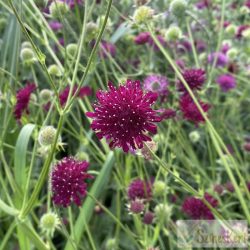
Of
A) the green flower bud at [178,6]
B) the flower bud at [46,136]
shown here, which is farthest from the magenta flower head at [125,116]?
the green flower bud at [178,6]

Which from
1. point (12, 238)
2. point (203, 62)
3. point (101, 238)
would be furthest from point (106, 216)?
point (203, 62)

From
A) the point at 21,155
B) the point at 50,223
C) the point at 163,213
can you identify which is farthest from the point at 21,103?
the point at 163,213

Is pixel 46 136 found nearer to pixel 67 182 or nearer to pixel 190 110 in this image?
pixel 67 182

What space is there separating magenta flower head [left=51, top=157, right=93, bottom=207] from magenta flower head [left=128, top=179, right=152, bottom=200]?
0.18m

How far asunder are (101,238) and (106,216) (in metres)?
0.06

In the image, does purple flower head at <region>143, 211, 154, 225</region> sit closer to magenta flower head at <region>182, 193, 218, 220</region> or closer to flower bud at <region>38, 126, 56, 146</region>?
magenta flower head at <region>182, 193, 218, 220</region>

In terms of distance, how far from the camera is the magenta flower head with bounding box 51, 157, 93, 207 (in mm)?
746

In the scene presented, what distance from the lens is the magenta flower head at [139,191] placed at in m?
0.94

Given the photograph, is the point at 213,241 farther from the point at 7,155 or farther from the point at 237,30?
the point at 237,30

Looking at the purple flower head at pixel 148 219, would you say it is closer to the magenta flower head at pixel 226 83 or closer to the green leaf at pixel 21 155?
the green leaf at pixel 21 155

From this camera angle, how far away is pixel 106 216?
1290 mm

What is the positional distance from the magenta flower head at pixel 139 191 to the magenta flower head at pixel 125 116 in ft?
1.17

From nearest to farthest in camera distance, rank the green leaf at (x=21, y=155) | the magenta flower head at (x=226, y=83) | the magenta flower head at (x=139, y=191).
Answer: the green leaf at (x=21, y=155), the magenta flower head at (x=139, y=191), the magenta flower head at (x=226, y=83)

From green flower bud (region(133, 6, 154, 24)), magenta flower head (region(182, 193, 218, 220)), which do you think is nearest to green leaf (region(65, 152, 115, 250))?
magenta flower head (region(182, 193, 218, 220))
